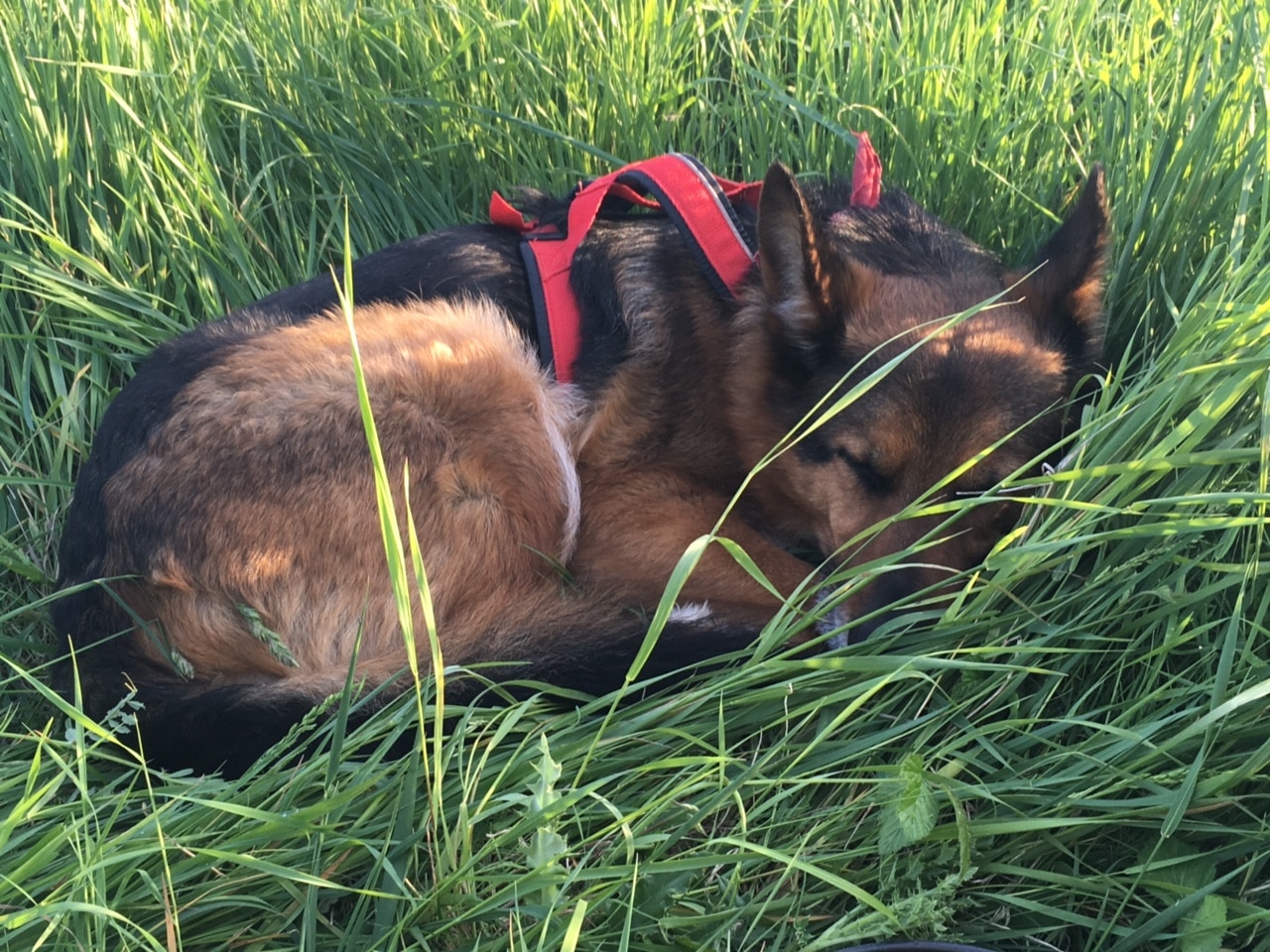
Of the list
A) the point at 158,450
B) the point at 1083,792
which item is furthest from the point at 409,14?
the point at 1083,792

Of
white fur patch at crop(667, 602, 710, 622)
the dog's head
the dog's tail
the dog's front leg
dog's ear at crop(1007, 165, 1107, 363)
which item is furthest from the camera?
the dog's front leg

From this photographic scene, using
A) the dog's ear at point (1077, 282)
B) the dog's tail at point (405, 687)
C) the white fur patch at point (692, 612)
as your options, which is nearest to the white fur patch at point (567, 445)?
the white fur patch at point (692, 612)

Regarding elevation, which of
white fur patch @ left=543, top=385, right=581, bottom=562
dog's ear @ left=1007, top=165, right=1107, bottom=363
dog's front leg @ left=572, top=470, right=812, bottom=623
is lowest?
dog's front leg @ left=572, top=470, right=812, bottom=623

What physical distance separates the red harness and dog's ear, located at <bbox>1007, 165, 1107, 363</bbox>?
0.58 metres

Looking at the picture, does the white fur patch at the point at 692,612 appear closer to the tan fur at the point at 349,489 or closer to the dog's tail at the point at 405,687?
the dog's tail at the point at 405,687

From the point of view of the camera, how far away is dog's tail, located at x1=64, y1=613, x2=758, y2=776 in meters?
1.92

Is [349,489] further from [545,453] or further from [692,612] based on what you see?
[692,612]

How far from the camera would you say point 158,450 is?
2.41 metres

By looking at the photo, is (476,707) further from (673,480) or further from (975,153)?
(975,153)

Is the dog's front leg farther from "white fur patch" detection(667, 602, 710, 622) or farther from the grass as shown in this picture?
the grass

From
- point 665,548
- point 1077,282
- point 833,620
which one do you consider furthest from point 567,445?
point 1077,282

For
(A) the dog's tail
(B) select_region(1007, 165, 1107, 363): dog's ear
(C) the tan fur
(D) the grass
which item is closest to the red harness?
(C) the tan fur

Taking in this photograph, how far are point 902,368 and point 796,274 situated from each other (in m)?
0.35

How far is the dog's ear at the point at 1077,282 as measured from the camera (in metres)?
2.37
